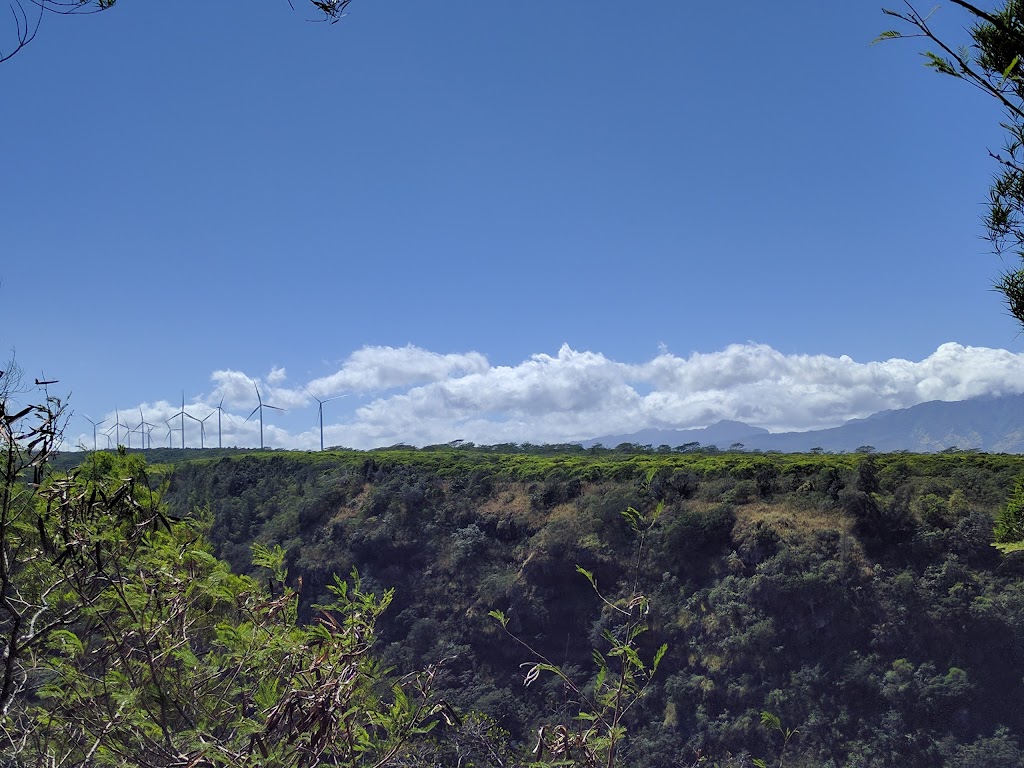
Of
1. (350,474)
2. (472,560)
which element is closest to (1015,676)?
(472,560)

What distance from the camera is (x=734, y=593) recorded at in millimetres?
29422

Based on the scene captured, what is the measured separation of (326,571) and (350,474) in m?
10.7

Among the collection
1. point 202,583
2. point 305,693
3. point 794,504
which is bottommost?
point 794,504

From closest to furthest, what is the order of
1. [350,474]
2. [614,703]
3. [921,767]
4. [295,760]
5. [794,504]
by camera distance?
1. [295,760]
2. [614,703]
3. [921,767]
4. [794,504]
5. [350,474]

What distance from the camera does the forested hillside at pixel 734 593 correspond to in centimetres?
2395

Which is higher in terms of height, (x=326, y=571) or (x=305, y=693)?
(x=305, y=693)

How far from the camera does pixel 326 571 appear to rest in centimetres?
4009

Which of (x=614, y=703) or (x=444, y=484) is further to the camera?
(x=444, y=484)

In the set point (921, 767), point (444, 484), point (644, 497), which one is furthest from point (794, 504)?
point (444, 484)

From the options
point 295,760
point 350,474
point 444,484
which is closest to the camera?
point 295,760

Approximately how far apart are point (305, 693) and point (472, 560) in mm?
36967

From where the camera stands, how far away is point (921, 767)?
22.3 m

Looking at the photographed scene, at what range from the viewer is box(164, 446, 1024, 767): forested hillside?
24.0 metres

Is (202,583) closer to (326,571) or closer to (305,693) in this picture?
(305,693)
